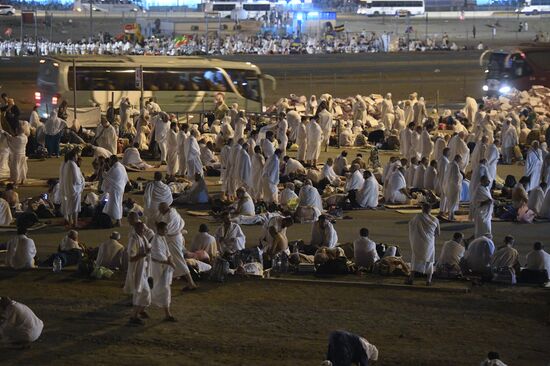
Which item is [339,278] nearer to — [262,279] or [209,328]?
[262,279]

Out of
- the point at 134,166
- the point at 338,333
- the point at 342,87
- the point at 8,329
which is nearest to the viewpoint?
the point at 338,333

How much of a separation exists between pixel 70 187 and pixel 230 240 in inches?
141

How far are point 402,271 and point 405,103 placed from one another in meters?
17.3

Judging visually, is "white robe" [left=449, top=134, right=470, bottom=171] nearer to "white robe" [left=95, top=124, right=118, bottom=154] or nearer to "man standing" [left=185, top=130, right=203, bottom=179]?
"man standing" [left=185, top=130, right=203, bottom=179]

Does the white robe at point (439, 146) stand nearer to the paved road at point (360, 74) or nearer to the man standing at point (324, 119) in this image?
the man standing at point (324, 119)

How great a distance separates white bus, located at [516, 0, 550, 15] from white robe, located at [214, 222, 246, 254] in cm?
7137

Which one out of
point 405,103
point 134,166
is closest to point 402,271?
point 134,166

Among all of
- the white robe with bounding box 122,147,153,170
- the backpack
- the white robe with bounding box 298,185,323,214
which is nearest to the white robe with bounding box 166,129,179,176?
the white robe with bounding box 122,147,153,170

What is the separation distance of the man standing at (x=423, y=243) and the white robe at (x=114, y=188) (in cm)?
532

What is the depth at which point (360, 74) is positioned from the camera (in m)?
51.8

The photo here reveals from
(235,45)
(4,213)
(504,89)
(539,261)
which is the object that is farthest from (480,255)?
(235,45)

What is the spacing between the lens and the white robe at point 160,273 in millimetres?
13070

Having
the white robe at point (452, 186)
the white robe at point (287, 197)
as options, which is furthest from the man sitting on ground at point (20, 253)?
the white robe at point (452, 186)

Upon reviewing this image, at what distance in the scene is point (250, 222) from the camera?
18703 millimetres
